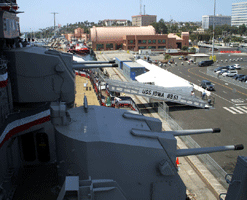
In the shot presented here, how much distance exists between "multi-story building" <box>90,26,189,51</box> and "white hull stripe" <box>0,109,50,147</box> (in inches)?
2690

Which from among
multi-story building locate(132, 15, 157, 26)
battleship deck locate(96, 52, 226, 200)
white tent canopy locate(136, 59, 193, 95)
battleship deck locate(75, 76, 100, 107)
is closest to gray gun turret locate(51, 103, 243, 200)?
battleship deck locate(96, 52, 226, 200)

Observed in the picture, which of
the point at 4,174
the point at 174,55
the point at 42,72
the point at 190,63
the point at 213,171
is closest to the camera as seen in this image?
the point at 4,174

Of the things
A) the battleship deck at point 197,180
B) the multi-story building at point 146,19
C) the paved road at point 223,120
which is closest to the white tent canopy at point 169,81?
the paved road at point 223,120

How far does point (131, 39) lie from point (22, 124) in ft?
235

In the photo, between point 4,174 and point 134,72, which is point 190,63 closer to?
point 134,72

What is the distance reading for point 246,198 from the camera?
14.5ft

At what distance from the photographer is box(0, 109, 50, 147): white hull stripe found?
18.2ft

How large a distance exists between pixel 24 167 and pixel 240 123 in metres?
16.8

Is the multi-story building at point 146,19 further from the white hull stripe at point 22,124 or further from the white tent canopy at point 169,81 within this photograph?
the white hull stripe at point 22,124

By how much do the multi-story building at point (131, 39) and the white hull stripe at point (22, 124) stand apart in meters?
68.3

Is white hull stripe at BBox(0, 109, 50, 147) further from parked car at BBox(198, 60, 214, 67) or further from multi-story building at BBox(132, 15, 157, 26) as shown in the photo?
multi-story building at BBox(132, 15, 157, 26)

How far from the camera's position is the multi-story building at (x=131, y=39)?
240ft

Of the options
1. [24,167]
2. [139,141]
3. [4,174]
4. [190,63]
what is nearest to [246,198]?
[139,141]

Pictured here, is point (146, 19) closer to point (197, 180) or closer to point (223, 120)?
point (223, 120)
